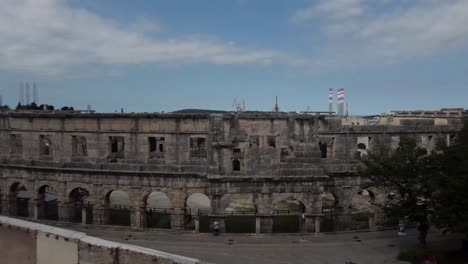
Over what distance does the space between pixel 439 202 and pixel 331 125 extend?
42.7ft

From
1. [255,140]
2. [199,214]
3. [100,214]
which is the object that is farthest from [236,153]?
[100,214]

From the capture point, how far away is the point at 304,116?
124ft

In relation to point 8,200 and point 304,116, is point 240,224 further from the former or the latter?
point 8,200

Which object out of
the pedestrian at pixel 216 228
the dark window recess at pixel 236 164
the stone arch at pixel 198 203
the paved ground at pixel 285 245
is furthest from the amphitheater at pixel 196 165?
the stone arch at pixel 198 203

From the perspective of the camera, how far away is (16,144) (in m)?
41.6

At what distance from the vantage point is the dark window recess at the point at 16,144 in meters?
41.4

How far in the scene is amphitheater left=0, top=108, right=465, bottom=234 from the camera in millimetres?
34281

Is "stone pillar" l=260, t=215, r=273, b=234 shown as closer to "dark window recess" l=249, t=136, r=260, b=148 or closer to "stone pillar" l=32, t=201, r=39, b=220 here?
"dark window recess" l=249, t=136, r=260, b=148

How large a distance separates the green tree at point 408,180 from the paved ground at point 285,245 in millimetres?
3288

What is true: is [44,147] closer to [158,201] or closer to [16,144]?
Answer: [16,144]

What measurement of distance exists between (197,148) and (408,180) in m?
18.7

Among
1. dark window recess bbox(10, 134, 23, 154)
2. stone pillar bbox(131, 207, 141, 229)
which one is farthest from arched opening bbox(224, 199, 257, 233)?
dark window recess bbox(10, 134, 23, 154)

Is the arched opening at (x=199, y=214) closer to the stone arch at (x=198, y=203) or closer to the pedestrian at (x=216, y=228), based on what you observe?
the stone arch at (x=198, y=203)

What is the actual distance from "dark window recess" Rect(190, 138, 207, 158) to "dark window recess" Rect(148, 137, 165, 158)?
265cm
